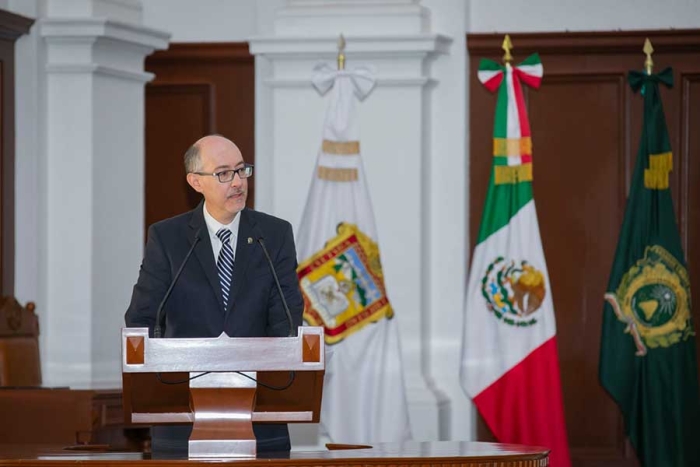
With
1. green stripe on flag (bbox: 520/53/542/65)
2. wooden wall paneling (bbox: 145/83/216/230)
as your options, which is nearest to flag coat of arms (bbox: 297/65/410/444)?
green stripe on flag (bbox: 520/53/542/65)

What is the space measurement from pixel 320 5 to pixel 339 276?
1434 mm

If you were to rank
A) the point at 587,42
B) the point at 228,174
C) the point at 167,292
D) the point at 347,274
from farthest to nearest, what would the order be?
1. the point at 587,42
2. the point at 347,274
3. the point at 228,174
4. the point at 167,292

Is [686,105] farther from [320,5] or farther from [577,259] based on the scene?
[320,5]

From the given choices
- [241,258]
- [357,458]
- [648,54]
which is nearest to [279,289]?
[241,258]

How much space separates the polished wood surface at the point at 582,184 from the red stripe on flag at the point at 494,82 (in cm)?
19

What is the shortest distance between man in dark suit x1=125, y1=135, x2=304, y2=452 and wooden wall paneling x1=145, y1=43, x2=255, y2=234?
372cm

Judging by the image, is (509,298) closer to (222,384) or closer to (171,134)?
(171,134)

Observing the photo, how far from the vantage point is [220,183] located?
3.88 meters

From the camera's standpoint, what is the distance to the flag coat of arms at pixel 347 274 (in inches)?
272

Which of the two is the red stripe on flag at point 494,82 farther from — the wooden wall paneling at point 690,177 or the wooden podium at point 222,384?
the wooden podium at point 222,384

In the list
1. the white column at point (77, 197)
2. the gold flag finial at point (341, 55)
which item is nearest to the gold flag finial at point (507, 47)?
the gold flag finial at point (341, 55)

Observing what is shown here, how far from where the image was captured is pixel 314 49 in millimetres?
7102

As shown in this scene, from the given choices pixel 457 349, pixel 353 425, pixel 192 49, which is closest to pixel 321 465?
pixel 353 425

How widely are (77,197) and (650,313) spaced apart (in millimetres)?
2955
